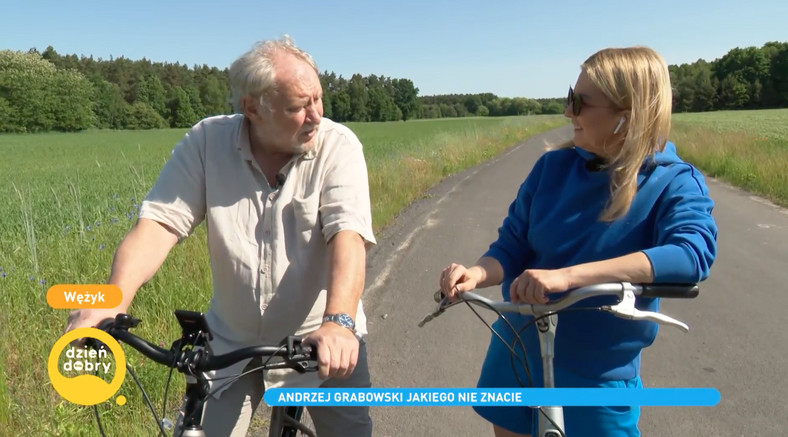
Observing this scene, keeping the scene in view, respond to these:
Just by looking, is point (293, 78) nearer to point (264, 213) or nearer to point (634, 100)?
point (264, 213)

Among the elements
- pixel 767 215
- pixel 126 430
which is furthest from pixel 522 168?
pixel 126 430

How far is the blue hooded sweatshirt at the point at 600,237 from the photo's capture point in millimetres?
1613

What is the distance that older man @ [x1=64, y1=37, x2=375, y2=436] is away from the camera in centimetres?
198

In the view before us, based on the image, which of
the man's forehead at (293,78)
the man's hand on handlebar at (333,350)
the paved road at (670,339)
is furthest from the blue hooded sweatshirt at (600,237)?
the man's forehead at (293,78)

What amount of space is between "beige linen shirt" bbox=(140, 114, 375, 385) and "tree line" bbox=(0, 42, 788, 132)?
60577 millimetres

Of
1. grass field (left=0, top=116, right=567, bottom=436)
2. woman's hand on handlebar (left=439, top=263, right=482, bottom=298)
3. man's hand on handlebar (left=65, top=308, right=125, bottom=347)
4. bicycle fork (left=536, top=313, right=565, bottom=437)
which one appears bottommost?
grass field (left=0, top=116, right=567, bottom=436)

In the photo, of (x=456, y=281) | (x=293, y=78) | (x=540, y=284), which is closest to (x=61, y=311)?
(x=293, y=78)

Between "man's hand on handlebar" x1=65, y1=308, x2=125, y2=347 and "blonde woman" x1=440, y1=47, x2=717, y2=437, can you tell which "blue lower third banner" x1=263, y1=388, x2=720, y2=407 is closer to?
"blonde woman" x1=440, y1=47, x2=717, y2=437

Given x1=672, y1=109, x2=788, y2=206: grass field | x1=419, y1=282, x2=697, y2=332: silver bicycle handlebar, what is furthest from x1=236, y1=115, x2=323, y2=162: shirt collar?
x1=672, y1=109, x2=788, y2=206: grass field

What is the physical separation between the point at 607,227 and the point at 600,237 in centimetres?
3

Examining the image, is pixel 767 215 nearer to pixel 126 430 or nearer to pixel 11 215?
pixel 126 430

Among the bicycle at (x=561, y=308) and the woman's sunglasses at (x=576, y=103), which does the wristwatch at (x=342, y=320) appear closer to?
the bicycle at (x=561, y=308)

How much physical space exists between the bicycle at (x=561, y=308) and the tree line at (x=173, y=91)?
2412 inches

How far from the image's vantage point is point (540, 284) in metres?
1.52
